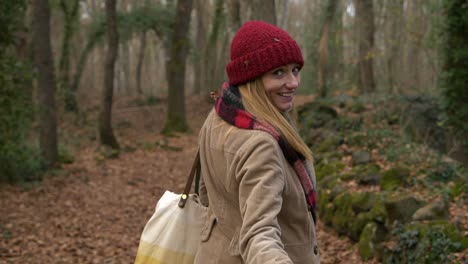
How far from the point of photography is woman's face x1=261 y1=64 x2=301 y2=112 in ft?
7.82

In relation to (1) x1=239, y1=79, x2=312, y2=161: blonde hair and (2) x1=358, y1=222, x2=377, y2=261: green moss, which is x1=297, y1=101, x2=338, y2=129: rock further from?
(1) x1=239, y1=79, x2=312, y2=161: blonde hair

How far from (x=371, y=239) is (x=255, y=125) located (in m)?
5.23

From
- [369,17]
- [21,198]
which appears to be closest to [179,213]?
[21,198]

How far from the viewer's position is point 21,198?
10.9m

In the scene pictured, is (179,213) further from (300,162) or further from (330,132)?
(330,132)

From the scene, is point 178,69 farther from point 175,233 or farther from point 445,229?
point 175,233

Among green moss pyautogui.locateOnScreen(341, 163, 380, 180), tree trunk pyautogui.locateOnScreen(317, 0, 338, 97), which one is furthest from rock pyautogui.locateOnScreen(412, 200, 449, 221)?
tree trunk pyautogui.locateOnScreen(317, 0, 338, 97)

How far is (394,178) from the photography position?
27.9ft

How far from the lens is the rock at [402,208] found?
6.74m

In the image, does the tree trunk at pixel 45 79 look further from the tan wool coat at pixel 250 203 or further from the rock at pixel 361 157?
the tan wool coat at pixel 250 203

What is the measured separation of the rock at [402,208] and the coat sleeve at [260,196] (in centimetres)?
502

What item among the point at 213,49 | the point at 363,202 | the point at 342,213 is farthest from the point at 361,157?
the point at 213,49

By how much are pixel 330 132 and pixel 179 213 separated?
1114 cm

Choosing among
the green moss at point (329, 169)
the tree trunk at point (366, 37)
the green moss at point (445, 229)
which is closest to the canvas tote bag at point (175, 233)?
the green moss at point (445, 229)
